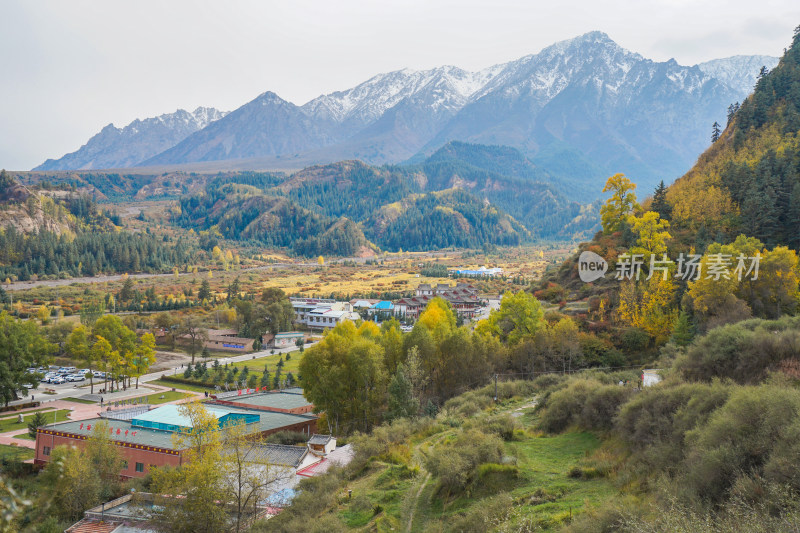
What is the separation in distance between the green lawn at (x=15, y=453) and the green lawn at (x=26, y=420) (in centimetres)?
424

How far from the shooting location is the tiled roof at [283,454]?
24.0 meters

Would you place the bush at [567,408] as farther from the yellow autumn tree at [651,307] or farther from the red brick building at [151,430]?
the yellow autumn tree at [651,307]

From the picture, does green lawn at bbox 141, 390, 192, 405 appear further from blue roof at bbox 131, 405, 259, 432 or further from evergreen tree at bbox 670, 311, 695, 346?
evergreen tree at bbox 670, 311, 695, 346

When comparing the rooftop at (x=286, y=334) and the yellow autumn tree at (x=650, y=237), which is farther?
the rooftop at (x=286, y=334)

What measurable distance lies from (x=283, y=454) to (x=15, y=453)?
17.1 meters

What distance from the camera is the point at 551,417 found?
2203 centimetres

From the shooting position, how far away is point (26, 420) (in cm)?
3903

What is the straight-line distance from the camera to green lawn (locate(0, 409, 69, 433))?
37312 millimetres

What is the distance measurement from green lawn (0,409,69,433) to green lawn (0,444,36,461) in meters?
4.24

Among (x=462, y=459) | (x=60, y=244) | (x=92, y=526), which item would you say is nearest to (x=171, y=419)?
(x=92, y=526)

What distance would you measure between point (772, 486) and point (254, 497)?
1434 cm

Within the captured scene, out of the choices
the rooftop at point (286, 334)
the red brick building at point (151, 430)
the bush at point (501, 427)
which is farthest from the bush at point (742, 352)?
the rooftop at point (286, 334)

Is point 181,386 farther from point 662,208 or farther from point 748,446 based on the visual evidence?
point 748,446

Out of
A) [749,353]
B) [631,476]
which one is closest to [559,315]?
[749,353]
